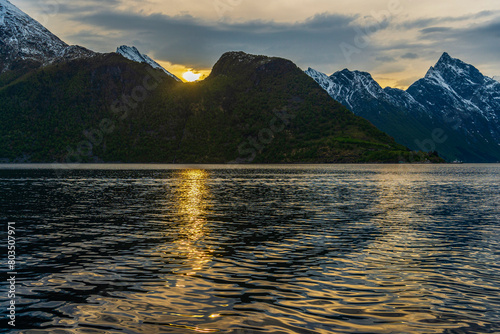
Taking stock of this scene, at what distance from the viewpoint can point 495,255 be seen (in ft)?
101

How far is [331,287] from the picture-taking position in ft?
73.5

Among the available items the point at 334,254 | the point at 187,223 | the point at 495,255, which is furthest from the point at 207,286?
the point at 187,223

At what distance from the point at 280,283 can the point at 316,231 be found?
19.1m

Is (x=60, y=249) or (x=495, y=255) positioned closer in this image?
(x=495, y=255)

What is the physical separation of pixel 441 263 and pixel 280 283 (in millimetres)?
11639

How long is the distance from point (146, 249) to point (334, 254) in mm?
13670

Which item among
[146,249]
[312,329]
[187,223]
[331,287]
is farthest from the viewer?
[187,223]

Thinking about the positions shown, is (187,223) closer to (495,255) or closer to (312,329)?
(495,255)

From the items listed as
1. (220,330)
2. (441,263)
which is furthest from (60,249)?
(441,263)

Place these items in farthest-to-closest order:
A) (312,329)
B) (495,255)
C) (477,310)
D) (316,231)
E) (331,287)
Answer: (316,231), (495,255), (331,287), (477,310), (312,329)

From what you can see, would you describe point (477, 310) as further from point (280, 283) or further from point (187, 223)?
point (187, 223)

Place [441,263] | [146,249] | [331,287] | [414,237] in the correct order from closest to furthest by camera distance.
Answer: [331,287] < [441,263] < [146,249] < [414,237]

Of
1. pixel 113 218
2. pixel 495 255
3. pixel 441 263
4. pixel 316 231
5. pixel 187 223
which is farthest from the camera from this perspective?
pixel 113 218

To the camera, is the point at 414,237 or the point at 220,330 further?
the point at 414,237
